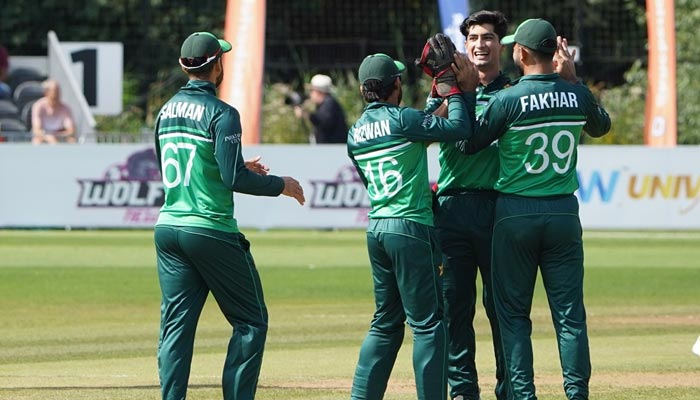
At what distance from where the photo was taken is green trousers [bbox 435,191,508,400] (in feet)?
28.6

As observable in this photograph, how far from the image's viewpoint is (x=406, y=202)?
8094 mm

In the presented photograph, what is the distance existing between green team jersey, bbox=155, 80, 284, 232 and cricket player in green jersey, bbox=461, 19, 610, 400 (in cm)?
130

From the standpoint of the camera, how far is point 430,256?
812cm

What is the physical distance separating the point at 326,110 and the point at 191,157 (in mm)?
16264

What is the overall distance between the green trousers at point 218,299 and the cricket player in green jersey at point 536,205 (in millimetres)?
1416

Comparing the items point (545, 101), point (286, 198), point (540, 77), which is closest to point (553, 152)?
point (545, 101)

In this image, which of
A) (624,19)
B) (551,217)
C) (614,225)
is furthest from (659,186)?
(624,19)

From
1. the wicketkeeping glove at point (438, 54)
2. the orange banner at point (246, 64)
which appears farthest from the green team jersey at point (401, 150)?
the orange banner at point (246, 64)

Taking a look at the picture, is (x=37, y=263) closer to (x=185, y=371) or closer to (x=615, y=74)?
(x=185, y=371)

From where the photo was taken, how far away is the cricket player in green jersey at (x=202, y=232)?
8.01 meters

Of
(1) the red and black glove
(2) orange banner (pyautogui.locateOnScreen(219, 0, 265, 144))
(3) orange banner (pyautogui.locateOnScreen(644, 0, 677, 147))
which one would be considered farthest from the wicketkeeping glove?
(3) orange banner (pyautogui.locateOnScreen(644, 0, 677, 147))

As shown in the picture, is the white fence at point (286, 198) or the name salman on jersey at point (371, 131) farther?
the white fence at point (286, 198)

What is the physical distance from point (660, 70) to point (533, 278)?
18125 mm

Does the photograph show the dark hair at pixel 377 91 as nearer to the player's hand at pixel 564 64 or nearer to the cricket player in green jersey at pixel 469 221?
the cricket player in green jersey at pixel 469 221
